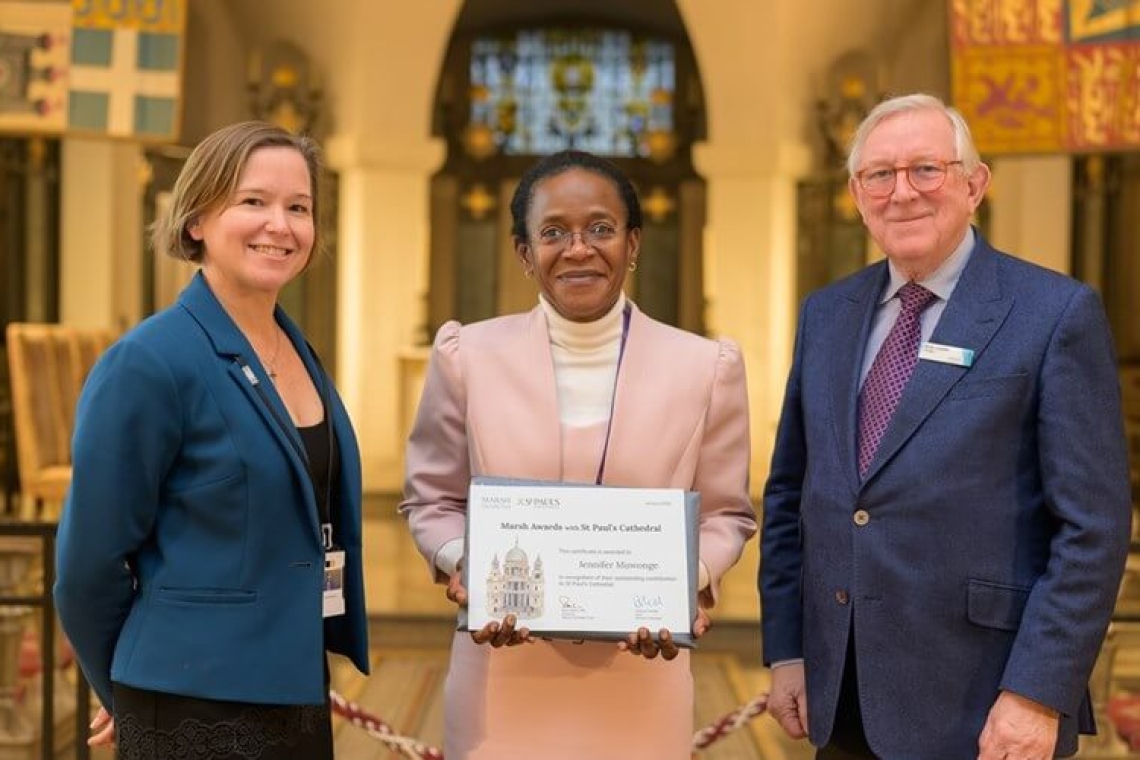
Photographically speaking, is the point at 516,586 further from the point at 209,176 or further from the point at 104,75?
the point at 104,75

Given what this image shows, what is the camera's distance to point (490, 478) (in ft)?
8.20

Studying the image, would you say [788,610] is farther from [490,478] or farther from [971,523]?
[490,478]

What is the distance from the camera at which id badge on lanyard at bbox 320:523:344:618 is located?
2.49 meters

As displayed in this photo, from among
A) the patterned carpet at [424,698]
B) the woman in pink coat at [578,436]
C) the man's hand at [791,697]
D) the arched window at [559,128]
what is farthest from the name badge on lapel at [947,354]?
the arched window at [559,128]

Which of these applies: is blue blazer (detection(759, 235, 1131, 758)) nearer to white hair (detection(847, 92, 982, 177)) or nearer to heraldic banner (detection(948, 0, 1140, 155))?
white hair (detection(847, 92, 982, 177))

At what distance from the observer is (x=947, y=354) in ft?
8.07

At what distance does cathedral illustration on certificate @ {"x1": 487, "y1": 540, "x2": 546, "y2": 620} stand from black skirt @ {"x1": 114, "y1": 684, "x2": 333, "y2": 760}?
1.42 ft

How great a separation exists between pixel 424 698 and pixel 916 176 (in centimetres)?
455

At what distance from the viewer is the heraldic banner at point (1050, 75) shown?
8.55 m

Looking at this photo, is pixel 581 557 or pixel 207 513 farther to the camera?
pixel 581 557

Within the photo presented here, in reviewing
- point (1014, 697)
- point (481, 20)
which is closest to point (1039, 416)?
point (1014, 697)

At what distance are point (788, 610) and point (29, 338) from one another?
24.1ft

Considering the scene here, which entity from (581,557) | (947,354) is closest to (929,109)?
(947,354)

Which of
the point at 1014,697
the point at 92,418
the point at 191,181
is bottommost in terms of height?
the point at 1014,697
